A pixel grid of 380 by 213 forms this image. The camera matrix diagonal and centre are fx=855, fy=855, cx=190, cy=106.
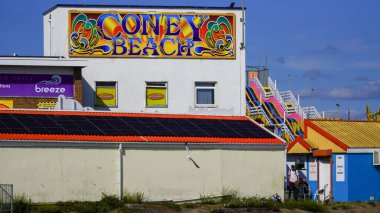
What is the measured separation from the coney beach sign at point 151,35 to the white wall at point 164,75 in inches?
11.6

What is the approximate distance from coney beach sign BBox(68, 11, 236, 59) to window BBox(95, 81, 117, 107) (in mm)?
1510

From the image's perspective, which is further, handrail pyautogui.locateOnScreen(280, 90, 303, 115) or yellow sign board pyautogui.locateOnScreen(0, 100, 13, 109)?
handrail pyautogui.locateOnScreen(280, 90, 303, 115)

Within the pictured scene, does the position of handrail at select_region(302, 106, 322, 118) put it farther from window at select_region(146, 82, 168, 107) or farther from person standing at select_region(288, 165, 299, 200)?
person standing at select_region(288, 165, 299, 200)

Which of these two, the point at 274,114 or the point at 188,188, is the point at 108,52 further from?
the point at 274,114

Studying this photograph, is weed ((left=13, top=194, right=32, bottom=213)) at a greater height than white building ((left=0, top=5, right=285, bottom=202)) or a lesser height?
lesser

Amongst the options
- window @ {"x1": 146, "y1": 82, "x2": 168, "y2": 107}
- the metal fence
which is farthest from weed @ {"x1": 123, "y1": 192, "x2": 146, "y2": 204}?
window @ {"x1": 146, "y1": 82, "x2": 168, "y2": 107}

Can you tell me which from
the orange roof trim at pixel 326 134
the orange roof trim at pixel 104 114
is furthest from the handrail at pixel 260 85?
the orange roof trim at pixel 104 114

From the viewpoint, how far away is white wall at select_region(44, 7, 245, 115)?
4378 centimetres

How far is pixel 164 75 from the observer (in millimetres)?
44625

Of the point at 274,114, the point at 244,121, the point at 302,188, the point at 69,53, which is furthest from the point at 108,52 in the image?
the point at 274,114

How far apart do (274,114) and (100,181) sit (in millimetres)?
33287

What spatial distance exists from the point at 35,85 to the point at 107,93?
4.96 meters

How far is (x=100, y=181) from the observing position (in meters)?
31.3

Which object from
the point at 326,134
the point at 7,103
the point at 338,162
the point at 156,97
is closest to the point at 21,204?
the point at 7,103
